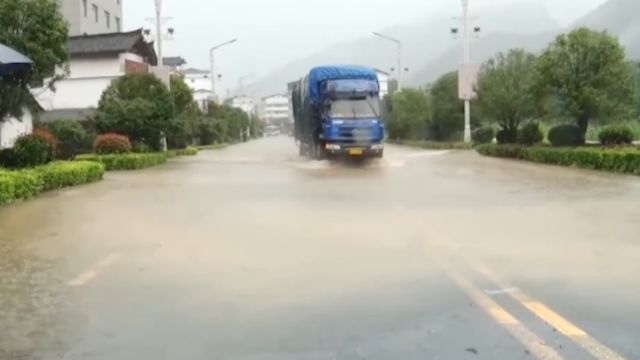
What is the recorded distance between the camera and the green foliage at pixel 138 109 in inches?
1373

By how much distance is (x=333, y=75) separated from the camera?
31156 millimetres

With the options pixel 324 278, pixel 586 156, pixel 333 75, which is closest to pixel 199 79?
pixel 333 75

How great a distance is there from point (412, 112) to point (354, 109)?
2958cm

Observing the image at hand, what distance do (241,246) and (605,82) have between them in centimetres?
2130

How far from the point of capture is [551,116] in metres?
33.4

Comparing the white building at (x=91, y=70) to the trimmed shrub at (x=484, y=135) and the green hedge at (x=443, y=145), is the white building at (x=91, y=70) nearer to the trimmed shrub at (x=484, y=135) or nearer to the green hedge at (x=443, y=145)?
the green hedge at (x=443, y=145)

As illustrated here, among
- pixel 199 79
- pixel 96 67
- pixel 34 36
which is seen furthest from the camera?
pixel 199 79

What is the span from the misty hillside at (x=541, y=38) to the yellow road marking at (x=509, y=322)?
106706mm

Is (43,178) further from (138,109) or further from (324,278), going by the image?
(138,109)

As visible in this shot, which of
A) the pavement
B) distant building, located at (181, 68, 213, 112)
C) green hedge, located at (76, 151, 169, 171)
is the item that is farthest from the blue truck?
distant building, located at (181, 68, 213, 112)

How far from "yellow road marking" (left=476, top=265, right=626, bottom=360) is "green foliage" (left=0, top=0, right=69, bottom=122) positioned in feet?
57.1

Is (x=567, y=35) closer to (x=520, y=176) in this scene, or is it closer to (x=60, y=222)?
(x=520, y=176)

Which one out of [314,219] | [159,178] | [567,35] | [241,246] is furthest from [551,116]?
[241,246]

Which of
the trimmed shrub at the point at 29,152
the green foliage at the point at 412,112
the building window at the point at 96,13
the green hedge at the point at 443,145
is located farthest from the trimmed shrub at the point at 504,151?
the building window at the point at 96,13
